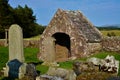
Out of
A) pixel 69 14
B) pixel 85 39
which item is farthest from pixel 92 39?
pixel 69 14

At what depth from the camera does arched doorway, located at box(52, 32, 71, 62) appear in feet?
122

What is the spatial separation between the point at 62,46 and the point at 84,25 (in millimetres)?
2974

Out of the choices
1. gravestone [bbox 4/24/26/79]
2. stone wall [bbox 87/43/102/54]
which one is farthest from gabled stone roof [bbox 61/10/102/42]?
gravestone [bbox 4/24/26/79]

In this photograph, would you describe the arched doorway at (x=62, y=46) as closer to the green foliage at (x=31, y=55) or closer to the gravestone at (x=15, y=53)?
the green foliage at (x=31, y=55)

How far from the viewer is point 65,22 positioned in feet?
116

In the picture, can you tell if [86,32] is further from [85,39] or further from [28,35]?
[28,35]

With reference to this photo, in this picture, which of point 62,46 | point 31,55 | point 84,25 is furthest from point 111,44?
point 31,55

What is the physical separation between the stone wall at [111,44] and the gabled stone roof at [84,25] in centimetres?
62

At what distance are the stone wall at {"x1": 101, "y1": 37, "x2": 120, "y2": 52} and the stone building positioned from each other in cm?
52

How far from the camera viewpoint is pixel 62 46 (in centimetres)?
3738

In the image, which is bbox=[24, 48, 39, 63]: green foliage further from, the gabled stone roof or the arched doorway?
the gabled stone roof

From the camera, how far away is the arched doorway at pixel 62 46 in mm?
37125

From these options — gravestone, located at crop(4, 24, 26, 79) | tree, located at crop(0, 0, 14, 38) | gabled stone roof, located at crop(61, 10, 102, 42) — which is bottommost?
gravestone, located at crop(4, 24, 26, 79)

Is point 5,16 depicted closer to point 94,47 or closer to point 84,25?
point 84,25
